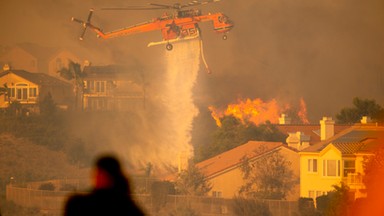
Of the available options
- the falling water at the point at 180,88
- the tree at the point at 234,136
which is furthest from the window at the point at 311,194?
the falling water at the point at 180,88

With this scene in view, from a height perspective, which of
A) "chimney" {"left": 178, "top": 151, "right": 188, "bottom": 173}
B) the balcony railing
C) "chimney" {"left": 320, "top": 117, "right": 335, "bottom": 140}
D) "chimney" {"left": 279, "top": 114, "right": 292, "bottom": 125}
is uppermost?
"chimney" {"left": 279, "top": 114, "right": 292, "bottom": 125}

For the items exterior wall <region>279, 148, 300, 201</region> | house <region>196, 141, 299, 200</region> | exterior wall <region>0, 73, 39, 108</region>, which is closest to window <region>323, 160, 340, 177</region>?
exterior wall <region>279, 148, 300, 201</region>

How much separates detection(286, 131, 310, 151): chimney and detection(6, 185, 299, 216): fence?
518 centimetres

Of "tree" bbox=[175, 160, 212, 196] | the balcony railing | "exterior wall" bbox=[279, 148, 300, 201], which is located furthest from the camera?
"tree" bbox=[175, 160, 212, 196]

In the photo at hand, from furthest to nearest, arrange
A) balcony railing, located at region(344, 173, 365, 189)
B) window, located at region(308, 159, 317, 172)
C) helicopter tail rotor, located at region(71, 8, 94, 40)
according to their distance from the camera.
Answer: helicopter tail rotor, located at region(71, 8, 94, 40) → window, located at region(308, 159, 317, 172) → balcony railing, located at region(344, 173, 365, 189)

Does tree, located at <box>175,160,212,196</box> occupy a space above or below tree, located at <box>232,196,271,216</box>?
above

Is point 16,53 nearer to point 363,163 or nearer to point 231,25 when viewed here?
point 231,25

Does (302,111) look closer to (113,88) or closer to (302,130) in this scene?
(302,130)

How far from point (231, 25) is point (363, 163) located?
1528cm

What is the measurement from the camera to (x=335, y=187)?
4950cm

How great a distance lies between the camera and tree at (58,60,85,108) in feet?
223

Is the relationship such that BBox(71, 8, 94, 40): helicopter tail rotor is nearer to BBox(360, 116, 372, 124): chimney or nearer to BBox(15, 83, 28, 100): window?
BBox(15, 83, 28, 100): window

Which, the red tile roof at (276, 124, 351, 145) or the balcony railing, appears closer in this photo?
the balcony railing

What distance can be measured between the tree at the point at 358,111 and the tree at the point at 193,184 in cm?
702
